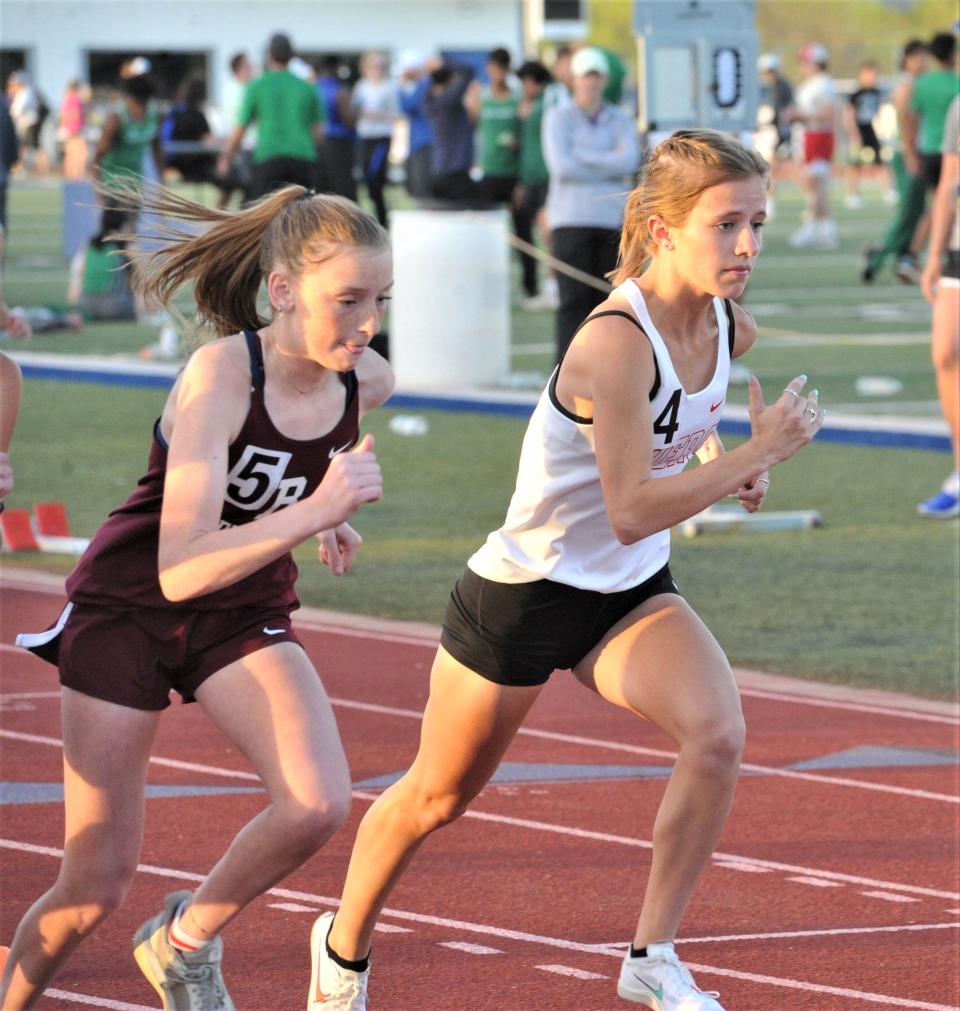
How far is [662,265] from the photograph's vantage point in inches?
165

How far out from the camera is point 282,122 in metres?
16.3

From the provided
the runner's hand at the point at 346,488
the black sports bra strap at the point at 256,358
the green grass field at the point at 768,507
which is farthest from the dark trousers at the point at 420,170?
the runner's hand at the point at 346,488

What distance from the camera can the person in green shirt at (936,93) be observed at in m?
16.5

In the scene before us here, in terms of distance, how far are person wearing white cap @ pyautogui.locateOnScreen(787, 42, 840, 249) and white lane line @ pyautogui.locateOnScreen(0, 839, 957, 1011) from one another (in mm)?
24392

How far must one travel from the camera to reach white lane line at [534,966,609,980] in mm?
4609

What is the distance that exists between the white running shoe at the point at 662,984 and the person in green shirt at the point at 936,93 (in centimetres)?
1311

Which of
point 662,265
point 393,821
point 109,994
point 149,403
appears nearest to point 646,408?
point 662,265

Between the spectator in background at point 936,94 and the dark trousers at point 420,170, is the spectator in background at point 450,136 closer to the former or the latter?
the dark trousers at point 420,170

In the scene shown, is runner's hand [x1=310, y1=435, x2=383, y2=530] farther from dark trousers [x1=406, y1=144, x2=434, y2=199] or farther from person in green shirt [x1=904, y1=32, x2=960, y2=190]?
dark trousers [x1=406, y1=144, x2=434, y2=199]

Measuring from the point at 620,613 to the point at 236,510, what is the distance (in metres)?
0.86

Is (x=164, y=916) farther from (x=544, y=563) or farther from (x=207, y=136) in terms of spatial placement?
(x=207, y=136)

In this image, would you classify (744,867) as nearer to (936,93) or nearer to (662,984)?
(662,984)

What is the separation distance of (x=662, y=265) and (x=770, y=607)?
4556mm

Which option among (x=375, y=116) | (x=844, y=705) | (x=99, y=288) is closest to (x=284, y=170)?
(x=99, y=288)
